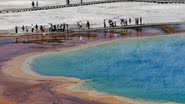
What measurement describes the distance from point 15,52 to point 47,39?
6215mm

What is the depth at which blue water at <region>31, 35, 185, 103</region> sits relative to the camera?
29109mm

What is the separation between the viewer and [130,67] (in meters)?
34.5

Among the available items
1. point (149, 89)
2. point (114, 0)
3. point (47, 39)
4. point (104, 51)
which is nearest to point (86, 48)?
point (104, 51)

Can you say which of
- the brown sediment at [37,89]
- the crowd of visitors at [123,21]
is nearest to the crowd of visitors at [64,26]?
the crowd of visitors at [123,21]

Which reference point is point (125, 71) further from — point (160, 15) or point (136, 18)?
point (160, 15)

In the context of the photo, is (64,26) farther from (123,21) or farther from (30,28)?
(123,21)

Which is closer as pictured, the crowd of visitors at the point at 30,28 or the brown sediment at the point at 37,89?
the brown sediment at the point at 37,89

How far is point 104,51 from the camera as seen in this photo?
3994cm

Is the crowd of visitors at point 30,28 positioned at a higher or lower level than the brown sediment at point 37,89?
higher

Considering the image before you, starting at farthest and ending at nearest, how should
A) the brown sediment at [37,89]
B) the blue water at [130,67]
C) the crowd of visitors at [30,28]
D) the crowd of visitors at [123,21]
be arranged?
1. the crowd of visitors at [123,21]
2. the crowd of visitors at [30,28]
3. the blue water at [130,67]
4. the brown sediment at [37,89]

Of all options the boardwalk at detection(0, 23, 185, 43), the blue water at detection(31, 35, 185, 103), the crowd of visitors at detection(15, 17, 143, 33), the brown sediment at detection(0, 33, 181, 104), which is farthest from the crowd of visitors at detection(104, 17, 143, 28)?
the brown sediment at detection(0, 33, 181, 104)

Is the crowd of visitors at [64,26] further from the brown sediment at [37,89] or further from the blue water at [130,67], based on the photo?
the brown sediment at [37,89]

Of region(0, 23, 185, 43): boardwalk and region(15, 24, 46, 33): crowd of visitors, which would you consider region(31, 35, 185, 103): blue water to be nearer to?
region(0, 23, 185, 43): boardwalk

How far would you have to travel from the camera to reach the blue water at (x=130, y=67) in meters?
29.1
